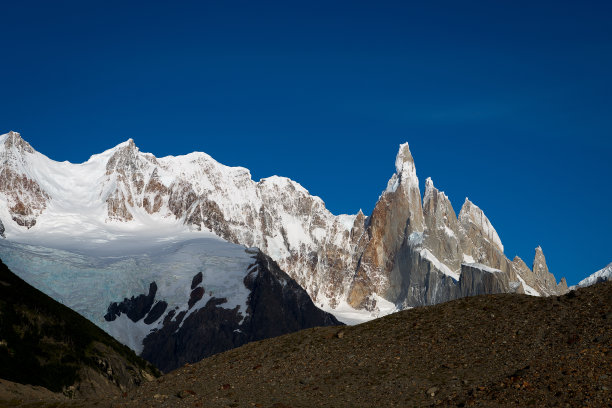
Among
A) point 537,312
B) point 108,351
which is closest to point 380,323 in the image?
point 537,312

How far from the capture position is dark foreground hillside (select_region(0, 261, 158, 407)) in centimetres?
8750

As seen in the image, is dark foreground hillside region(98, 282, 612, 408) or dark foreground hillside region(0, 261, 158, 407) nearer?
dark foreground hillside region(98, 282, 612, 408)

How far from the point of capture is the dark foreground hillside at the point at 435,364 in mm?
37125

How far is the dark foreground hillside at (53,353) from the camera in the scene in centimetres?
8750

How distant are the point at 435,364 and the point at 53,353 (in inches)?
2556

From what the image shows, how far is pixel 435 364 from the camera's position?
142 ft

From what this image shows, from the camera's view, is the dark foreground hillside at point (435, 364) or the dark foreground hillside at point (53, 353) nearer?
the dark foreground hillside at point (435, 364)

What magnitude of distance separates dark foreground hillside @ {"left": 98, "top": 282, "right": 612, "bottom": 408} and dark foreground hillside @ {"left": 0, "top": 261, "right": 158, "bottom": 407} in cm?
3965

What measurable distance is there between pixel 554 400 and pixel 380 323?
19.7 metres

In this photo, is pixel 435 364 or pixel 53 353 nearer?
pixel 435 364

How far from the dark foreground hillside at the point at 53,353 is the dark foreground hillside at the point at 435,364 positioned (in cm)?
3965

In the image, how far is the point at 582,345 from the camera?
40.5 metres

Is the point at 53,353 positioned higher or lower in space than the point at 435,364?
lower

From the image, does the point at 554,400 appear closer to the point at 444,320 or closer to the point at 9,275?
the point at 444,320
